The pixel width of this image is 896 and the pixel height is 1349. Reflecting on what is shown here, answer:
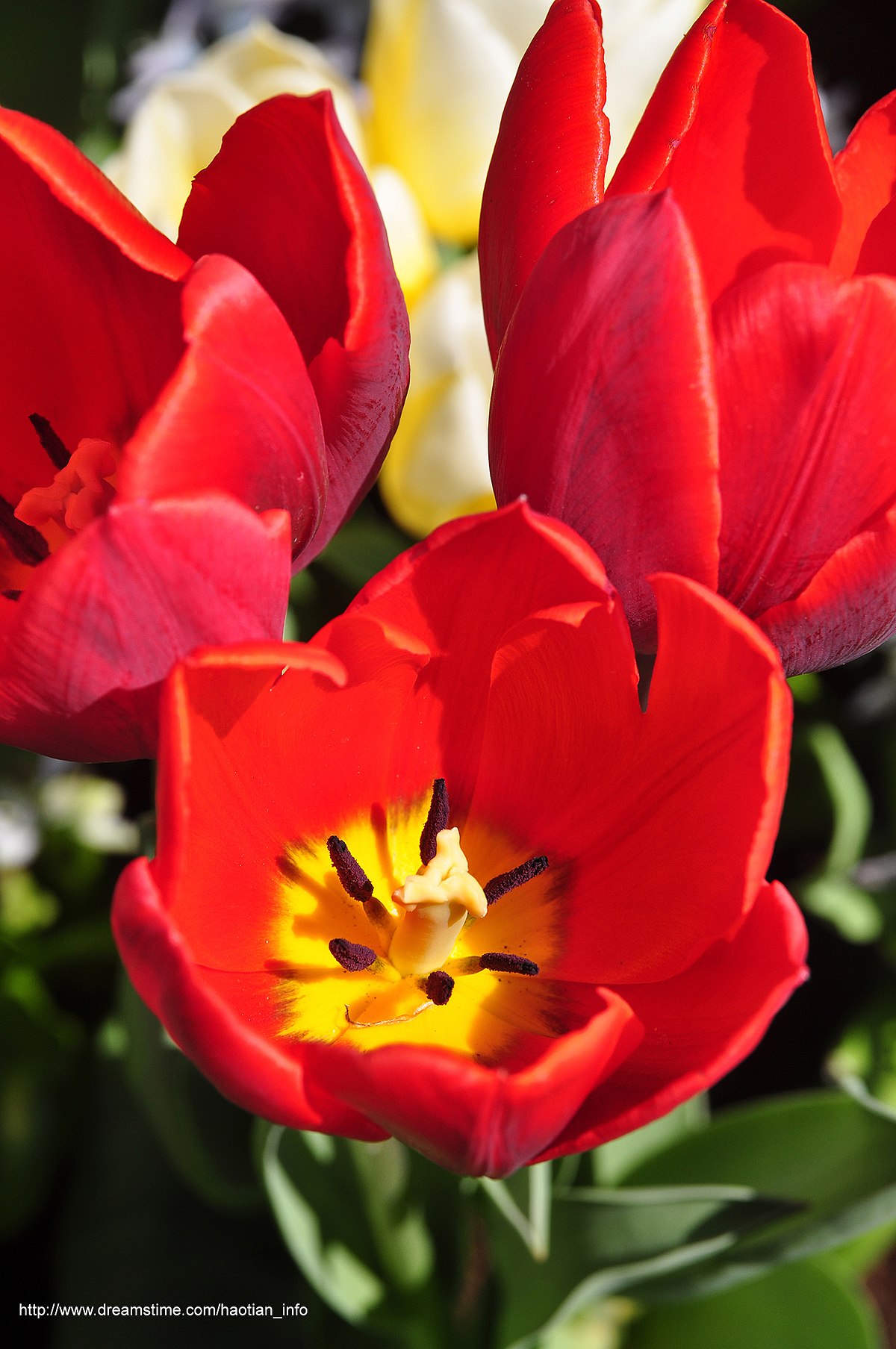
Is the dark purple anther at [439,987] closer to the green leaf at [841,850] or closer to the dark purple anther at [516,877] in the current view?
the dark purple anther at [516,877]

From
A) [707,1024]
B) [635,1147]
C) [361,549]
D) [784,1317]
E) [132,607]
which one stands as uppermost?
[132,607]

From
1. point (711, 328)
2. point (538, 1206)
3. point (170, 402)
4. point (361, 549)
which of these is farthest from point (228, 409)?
point (361, 549)

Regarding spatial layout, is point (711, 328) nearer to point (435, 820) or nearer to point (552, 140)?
point (552, 140)

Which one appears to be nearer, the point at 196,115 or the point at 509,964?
the point at 509,964

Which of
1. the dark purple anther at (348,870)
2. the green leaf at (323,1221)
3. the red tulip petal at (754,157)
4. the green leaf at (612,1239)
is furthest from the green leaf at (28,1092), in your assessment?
the red tulip petal at (754,157)

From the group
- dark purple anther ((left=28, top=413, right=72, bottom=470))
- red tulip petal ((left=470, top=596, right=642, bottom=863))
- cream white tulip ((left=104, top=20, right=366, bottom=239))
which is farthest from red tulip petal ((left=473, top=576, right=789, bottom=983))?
cream white tulip ((left=104, top=20, right=366, bottom=239))

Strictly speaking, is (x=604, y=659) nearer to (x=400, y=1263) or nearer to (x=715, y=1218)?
(x=715, y=1218)

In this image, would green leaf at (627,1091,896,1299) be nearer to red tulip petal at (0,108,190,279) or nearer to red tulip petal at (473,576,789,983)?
red tulip petal at (473,576,789,983)
